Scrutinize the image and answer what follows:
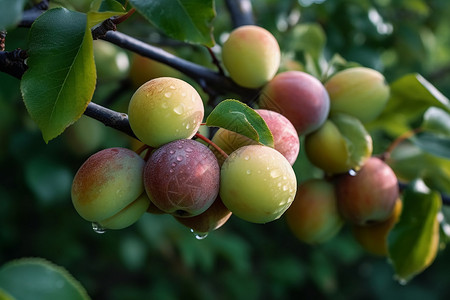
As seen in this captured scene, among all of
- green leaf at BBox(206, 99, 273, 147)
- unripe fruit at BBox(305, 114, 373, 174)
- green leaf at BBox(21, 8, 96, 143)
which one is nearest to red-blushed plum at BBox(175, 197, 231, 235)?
green leaf at BBox(206, 99, 273, 147)

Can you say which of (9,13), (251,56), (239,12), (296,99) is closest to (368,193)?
(296,99)

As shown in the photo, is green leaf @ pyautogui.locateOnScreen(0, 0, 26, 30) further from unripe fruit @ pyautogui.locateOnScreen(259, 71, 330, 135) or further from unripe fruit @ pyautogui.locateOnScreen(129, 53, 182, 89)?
unripe fruit @ pyautogui.locateOnScreen(129, 53, 182, 89)

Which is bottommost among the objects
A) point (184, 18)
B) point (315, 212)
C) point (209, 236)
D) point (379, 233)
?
point (209, 236)

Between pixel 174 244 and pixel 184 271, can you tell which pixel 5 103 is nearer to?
pixel 174 244

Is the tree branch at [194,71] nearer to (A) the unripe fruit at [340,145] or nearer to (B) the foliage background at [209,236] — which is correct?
(A) the unripe fruit at [340,145]

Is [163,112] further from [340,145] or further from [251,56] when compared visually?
[340,145]

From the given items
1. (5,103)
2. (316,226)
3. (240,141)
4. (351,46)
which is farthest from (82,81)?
(351,46)
